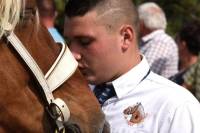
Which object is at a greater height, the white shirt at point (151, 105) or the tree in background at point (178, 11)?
the white shirt at point (151, 105)

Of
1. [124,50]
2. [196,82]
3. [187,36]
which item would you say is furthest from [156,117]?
[187,36]

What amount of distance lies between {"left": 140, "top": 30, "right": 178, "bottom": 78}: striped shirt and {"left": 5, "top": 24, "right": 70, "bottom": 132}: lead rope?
311 cm

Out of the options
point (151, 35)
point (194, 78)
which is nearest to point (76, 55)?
point (194, 78)

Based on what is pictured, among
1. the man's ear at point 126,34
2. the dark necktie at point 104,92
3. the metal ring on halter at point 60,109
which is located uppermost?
the metal ring on halter at point 60,109

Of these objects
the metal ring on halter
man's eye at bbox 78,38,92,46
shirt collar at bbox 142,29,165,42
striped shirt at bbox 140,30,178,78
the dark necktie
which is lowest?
striped shirt at bbox 140,30,178,78

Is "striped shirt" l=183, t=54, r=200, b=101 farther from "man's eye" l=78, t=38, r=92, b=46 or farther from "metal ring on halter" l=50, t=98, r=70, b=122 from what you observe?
"metal ring on halter" l=50, t=98, r=70, b=122

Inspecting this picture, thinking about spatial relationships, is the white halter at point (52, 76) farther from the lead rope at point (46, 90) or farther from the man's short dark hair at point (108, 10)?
the man's short dark hair at point (108, 10)

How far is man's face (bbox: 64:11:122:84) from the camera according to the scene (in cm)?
→ 234

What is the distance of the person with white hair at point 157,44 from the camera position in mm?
5121

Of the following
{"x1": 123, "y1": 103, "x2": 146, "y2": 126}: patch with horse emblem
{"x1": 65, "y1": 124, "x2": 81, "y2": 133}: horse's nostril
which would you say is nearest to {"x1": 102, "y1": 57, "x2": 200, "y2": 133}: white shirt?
{"x1": 123, "y1": 103, "x2": 146, "y2": 126}: patch with horse emblem

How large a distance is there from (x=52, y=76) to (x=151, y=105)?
0.40 metres

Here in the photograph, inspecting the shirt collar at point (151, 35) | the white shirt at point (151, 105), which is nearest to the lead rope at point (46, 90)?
the white shirt at point (151, 105)

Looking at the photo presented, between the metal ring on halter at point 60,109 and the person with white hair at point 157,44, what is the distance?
10.2ft

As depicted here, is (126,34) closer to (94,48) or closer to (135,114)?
(94,48)
